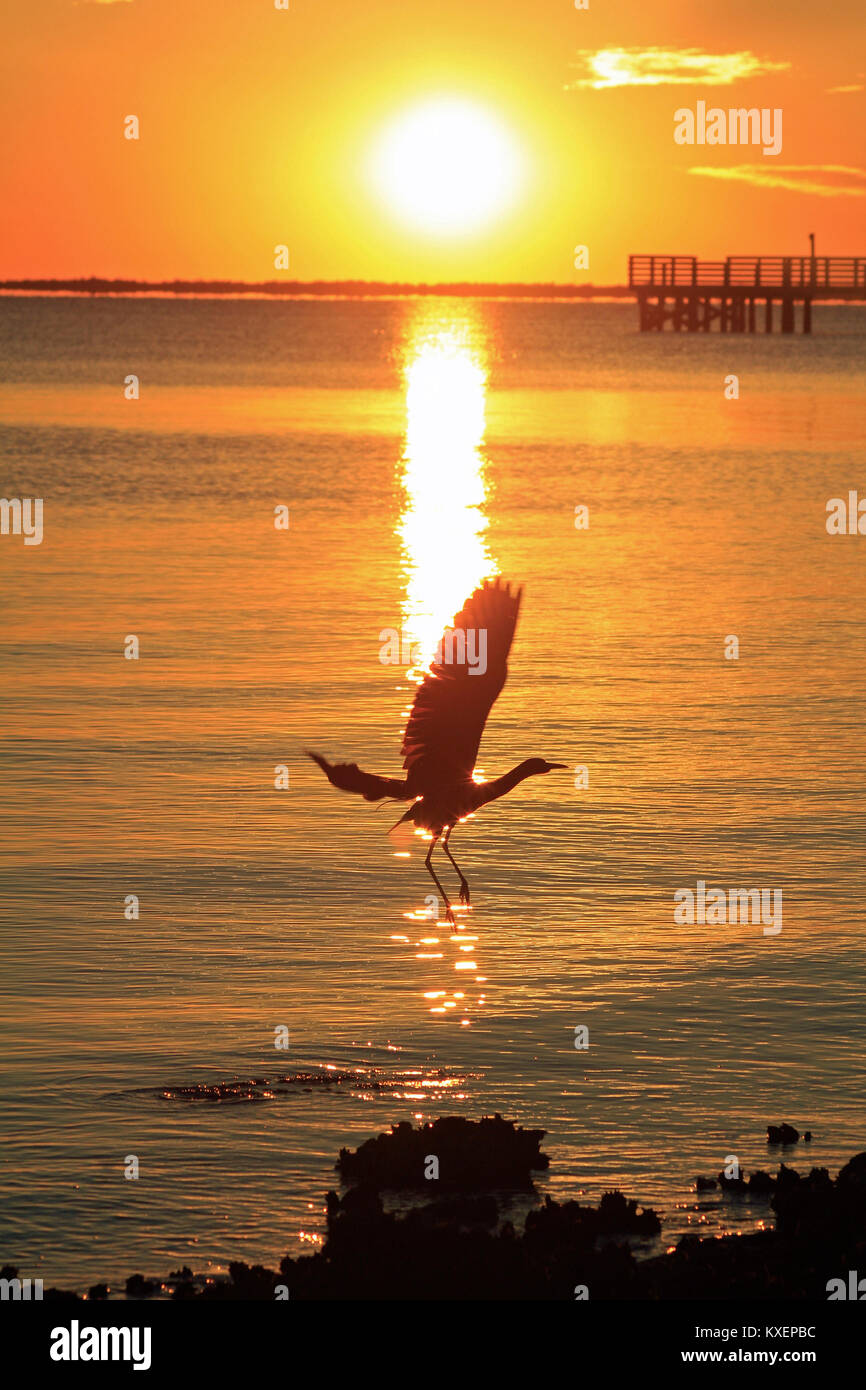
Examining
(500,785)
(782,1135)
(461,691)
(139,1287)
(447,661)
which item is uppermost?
(447,661)

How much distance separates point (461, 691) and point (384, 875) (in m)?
6.20

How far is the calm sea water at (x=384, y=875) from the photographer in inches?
473

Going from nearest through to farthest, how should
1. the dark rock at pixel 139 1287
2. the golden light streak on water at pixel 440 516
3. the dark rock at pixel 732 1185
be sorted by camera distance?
the dark rock at pixel 139 1287, the dark rock at pixel 732 1185, the golden light streak on water at pixel 440 516

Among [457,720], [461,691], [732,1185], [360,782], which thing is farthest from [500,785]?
[732,1185]

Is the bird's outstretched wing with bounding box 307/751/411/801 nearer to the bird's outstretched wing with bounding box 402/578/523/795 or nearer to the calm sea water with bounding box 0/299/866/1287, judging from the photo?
the bird's outstretched wing with bounding box 402/578/523/795

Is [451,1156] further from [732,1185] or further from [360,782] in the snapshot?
[360,782]

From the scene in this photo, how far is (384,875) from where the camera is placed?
690 inches

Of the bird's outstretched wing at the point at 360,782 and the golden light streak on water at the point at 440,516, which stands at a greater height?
the golden light streak on water at the point at 440,516

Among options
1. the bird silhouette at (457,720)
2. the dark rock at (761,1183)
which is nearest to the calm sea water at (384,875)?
the dark rock at (761,1183)

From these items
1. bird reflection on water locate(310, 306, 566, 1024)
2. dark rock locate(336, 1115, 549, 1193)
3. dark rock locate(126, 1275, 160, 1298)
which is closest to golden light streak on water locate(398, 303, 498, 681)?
bird reflection on water locate(310, 306, 566, 1024)

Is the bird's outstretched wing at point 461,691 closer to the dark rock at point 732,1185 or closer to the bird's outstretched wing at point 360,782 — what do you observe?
the bird's outstretched wing at point 360,782
